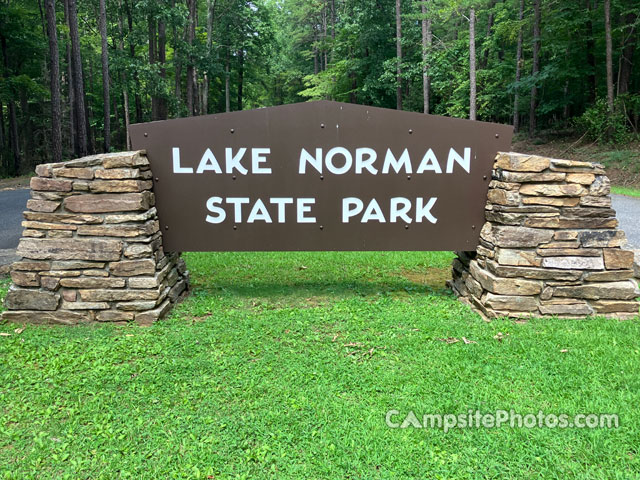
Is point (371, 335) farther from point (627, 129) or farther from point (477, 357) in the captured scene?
point (627, 129)

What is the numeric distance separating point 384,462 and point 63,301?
2886mm

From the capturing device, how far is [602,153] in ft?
48.0

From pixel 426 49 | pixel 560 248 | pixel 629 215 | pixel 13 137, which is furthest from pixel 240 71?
pixel 560 248

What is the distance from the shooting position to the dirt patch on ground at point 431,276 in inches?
191

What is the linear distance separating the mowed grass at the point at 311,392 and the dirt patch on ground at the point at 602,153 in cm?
1163

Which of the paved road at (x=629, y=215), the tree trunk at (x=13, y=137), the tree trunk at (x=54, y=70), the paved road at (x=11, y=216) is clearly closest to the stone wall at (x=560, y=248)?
the paved road at (x=629, y=215)

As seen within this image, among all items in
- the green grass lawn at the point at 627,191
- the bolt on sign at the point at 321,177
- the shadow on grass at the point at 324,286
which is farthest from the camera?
the green grass lawn at the point at 627,191

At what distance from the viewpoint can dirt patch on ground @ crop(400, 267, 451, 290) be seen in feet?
15.9

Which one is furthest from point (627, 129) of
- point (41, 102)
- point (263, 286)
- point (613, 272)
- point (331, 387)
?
point (41, 102)

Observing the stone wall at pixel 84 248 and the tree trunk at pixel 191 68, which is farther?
the tree trunk at pixel 191 68

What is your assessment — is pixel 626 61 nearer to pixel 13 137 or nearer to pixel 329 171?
pixel 329 171

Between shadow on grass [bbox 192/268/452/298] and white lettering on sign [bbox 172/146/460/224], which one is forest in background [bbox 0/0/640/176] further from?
white lettering on sign [bbox 172/146/460/224]

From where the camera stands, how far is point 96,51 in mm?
27797

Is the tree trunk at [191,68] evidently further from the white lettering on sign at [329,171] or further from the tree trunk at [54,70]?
the white lettering on sign at [329,171]
